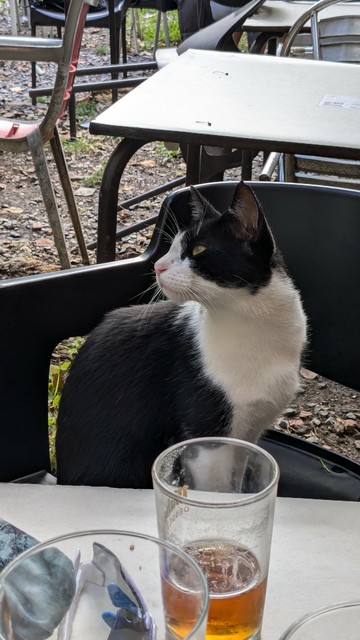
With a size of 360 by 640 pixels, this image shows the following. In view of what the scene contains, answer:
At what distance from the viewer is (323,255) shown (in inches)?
55.2

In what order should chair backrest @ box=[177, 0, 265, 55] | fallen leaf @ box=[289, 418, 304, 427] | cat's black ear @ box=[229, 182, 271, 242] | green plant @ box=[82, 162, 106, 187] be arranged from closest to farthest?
cat's black ear @ box=[229, 182, 271, 242] → fallen leaf @ box=[289, 418, 304, 427] → chair backrest @ box=[177, 0, 265, 55] → green plant @ box=[82, 162, 106, 187]

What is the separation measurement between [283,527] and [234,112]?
50.3 inches

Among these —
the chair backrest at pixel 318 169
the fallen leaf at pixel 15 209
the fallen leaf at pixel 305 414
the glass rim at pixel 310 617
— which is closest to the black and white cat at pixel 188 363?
the glass rim at pixel 310 617

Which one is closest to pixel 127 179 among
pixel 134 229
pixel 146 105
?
pixel 134 229

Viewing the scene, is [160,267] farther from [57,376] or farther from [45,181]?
[45,181]

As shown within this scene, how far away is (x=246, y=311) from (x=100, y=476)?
362 millimetres

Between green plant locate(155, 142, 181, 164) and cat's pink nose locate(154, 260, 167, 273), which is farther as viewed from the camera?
green plant locate(155, 142, 181, 164)

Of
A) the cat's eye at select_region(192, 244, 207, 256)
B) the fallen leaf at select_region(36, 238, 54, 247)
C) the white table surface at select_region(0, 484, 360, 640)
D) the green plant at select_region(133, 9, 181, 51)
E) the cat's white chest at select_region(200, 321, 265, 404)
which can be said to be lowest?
the fallen leaf at select_region(36, 238, 54, 247)

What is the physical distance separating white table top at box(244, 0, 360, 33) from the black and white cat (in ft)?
6.73

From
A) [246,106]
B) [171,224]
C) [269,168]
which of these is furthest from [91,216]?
[171,224]

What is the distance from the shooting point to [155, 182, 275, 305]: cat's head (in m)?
1.21

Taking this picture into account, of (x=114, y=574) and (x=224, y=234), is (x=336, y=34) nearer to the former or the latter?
(x=224, y=234)

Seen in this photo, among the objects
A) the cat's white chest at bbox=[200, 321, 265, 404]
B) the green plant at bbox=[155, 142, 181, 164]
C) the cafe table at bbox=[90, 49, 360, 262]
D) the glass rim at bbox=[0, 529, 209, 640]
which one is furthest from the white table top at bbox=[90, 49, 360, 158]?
the green plant at bbox=[155, 142, 181, 164]

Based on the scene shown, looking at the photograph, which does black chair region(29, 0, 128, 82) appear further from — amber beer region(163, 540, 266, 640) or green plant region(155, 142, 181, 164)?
amber beer region(163, 540, 266, 640)
